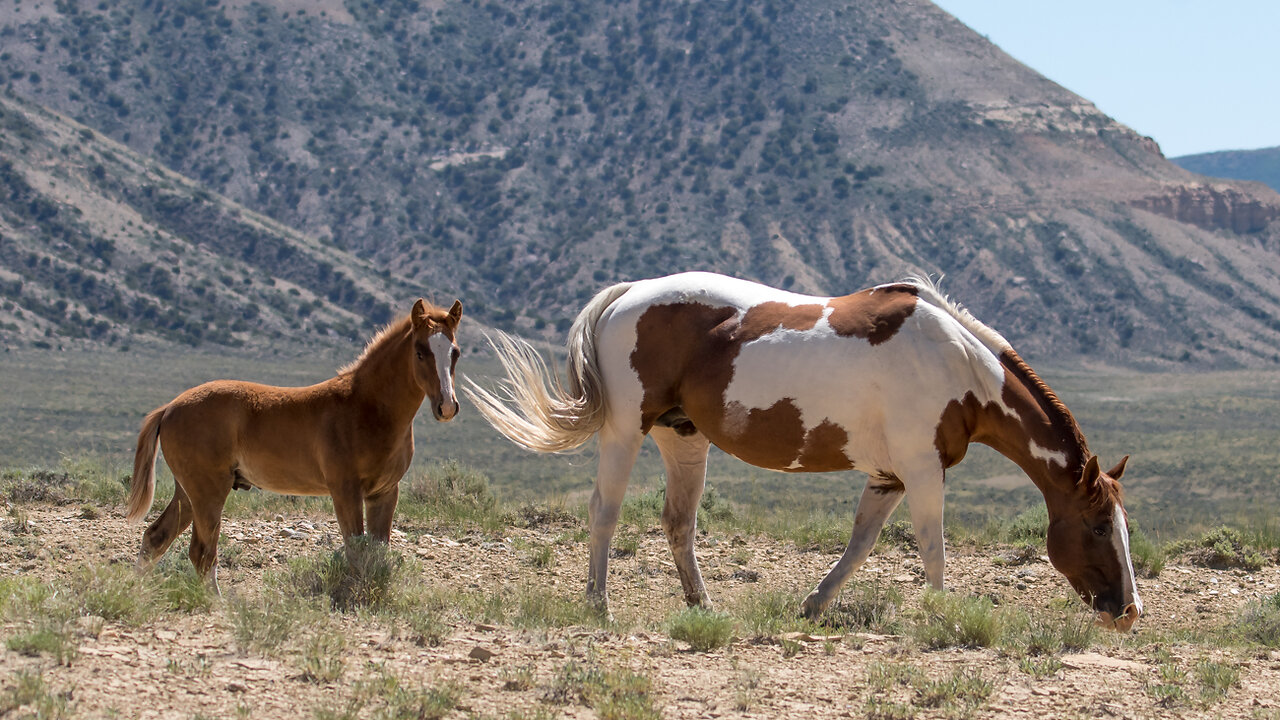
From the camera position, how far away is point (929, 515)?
23.3 feet

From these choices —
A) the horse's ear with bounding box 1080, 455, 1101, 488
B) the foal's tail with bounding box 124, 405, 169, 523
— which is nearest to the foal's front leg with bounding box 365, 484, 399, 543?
the foal's tail with bounding box 124, 405, 169, 523

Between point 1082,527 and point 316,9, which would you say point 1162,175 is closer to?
point 316,9

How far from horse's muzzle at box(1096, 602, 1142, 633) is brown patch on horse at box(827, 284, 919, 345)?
2109 millimetres

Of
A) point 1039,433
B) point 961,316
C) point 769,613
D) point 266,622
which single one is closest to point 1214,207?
point 961,316

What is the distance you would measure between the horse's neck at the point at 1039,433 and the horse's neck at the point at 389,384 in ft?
11.9

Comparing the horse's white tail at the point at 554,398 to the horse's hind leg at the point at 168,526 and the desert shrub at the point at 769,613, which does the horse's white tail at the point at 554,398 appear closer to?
the desert shrub at the point at 769,613

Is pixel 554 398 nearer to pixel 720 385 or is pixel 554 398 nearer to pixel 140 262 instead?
pixel 720 385

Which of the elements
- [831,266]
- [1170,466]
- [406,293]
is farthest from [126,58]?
[1170,466]

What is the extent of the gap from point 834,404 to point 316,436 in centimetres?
329

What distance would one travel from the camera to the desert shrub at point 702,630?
5984 millimetres

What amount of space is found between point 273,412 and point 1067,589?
6146 mm

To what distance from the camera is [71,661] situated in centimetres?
496

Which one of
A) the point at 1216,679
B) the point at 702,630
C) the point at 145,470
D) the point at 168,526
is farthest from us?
the point at 145,470

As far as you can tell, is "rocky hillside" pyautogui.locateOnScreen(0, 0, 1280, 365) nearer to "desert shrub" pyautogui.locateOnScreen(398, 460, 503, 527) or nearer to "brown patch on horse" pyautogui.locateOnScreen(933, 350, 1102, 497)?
"desert shrub" pyautogui.locateOnScreen(398, 460, 503, 527)
